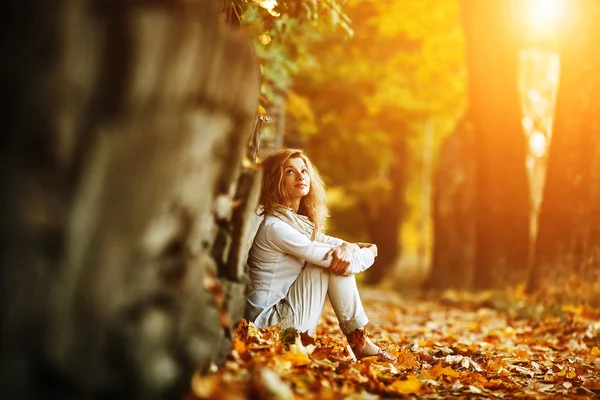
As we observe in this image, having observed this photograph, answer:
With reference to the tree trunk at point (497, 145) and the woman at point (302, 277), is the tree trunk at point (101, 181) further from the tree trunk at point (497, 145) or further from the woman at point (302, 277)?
the tree trunk at point (497, 145)

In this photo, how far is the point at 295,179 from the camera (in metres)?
4.78

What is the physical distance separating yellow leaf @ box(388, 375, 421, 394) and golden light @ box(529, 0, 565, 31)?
7958mm

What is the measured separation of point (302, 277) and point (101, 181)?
2.27 metres

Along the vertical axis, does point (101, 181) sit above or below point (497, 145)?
below

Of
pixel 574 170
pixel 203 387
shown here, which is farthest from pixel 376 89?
pixel 203 387

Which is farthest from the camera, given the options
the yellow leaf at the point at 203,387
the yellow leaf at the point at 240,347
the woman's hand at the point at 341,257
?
the woman's hand at the point at 341,257

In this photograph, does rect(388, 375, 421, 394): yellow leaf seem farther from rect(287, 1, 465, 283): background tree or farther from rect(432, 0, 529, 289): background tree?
rect(287, 1, 465, 283): background tree

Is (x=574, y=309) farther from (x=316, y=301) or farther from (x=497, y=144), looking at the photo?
(x=497, y=144)

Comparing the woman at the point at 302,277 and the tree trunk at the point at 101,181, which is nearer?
the tree trunk at the point at 101,181

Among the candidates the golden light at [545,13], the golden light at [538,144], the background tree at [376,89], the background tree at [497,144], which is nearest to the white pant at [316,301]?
the golden light at [545,13]

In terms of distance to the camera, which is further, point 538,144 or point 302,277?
point 538,144

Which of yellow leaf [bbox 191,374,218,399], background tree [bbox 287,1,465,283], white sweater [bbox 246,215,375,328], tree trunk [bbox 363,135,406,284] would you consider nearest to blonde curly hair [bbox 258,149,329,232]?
white sweater [bbox 246,215,375,328]

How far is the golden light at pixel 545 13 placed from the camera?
1056cm

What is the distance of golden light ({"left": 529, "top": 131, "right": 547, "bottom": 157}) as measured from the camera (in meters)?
16.5
